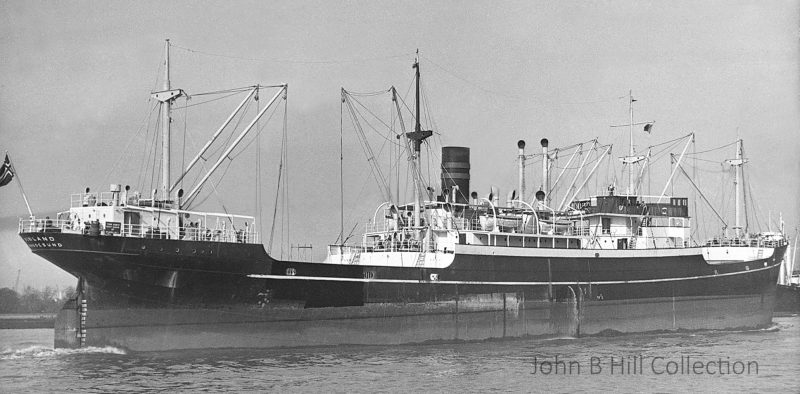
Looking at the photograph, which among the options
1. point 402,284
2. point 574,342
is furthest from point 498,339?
point 402,284

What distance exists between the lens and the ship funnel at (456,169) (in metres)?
47.8

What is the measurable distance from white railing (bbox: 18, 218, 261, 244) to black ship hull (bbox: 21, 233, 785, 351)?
1.46 ft

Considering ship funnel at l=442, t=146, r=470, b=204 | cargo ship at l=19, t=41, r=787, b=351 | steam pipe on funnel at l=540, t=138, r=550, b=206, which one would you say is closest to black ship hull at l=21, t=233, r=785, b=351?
cargo ship at l=19, t=41, r=787, b=351

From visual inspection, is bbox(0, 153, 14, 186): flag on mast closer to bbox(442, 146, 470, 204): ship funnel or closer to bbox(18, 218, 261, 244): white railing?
bbox(18, 218, 261, 244): white railing

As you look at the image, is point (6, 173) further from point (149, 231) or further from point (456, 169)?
point (456, 169)

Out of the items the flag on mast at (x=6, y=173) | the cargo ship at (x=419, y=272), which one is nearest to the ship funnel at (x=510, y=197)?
the cargo ship at (x=419, y=272)

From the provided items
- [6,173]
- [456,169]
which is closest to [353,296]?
[456,169]

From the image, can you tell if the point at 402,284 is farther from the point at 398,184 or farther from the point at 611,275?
the point at 611,275

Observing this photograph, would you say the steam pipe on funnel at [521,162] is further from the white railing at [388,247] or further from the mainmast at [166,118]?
the mainmast at [166,118]

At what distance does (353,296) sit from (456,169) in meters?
12.1

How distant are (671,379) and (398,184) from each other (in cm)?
1987

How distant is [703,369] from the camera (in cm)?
3372

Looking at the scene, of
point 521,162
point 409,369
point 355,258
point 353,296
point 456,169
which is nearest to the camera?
point 409,369

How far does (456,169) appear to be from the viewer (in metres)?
48.1
